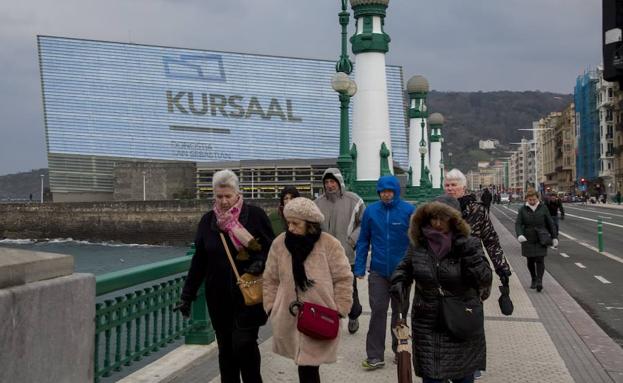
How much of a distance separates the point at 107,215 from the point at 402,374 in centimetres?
7139

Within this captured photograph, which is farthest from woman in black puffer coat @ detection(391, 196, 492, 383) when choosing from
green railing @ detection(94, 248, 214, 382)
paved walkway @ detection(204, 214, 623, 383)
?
green railing @ detection(94, 248, 214, 382)

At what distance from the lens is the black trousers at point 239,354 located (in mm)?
5188

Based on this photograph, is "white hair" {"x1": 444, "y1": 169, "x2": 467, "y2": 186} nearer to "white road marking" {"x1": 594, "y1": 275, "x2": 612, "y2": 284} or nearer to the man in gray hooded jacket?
the man in gray hooded jacket

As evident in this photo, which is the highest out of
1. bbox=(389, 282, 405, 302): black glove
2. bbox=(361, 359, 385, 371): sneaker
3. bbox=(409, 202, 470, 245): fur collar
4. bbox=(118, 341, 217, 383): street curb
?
bbox=(409, 202, 470, 245): fur collar

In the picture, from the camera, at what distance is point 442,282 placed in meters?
4.62

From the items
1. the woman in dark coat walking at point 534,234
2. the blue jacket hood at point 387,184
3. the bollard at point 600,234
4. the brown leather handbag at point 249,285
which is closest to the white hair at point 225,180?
the brown leather handbag at point 249,285

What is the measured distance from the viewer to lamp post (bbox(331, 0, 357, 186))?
1636cm

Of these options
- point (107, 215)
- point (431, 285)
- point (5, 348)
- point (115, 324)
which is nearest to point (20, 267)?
point (5, 348)

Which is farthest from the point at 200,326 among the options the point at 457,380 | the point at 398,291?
the point at 457,380

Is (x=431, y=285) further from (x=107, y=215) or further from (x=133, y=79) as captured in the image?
(x=133, y=79)

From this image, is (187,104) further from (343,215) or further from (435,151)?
(343,215)

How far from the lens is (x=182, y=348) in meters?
7.60

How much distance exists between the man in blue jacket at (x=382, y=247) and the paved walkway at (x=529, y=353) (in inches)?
10.4

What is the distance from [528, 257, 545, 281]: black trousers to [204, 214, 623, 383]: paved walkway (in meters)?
1.92
